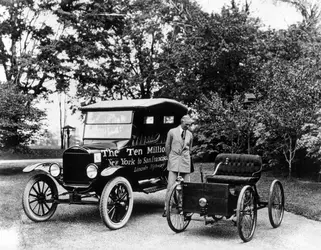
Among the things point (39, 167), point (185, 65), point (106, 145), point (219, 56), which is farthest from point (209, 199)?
point (185, 65)

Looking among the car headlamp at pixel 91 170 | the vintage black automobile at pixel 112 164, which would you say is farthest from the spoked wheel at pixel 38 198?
the car headlamp at pixel 91 170

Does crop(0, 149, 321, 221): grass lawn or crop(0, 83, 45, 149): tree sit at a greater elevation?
crop(0, 83, 45, 149): tree

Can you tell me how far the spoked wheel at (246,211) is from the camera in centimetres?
606

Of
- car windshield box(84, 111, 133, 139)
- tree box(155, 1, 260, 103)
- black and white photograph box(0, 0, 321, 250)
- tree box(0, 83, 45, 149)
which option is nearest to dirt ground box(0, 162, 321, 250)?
black and white photograph box(0, 0, 321, 250)

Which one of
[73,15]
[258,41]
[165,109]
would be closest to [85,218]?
[165,109]

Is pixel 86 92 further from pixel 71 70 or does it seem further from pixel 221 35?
pixel 221 35

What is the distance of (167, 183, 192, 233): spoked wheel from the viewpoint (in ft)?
21.4

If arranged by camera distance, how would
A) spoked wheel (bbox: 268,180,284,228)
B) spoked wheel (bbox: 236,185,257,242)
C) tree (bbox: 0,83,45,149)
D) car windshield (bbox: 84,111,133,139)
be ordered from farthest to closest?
tree (bbox: 0,83,45,149) → car windshield (bbox: 84,111,133,139) → spoked wheel (bbox: 268,180,284,228) → spoked wheel (bbox: 236,185,257,242)

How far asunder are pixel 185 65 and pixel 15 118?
9.37m

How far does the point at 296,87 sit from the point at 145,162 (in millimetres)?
7025

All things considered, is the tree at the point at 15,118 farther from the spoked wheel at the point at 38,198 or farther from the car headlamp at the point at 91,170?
the car headlamp at the point at 91,170

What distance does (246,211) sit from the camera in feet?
20.3

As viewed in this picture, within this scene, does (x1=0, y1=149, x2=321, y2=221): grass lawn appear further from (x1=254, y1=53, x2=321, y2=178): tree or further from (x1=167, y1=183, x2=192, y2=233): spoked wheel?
(x1=254, y1=53, x2=321, y2=178): tree

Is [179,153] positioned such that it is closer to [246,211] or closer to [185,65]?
[246,211]
